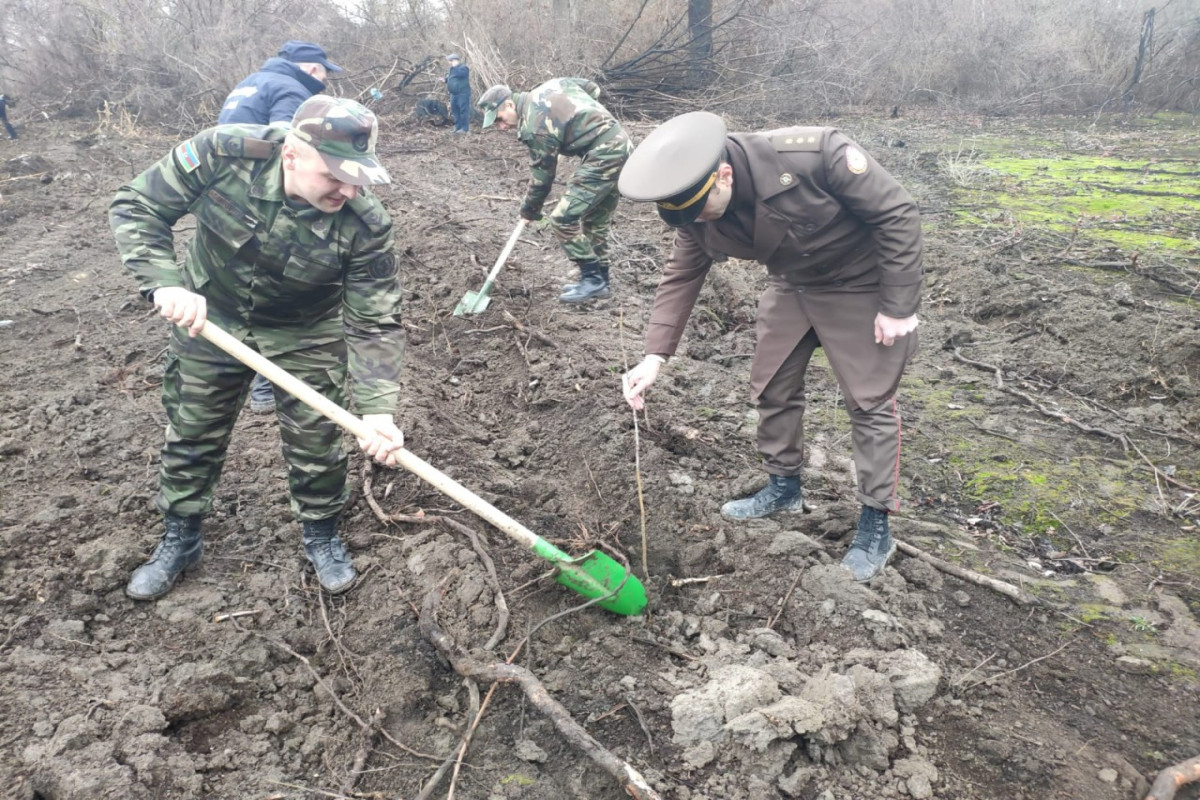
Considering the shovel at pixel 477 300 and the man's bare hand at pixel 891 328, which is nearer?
the man's bare hand at pixel 891 328

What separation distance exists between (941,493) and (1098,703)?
4.35ft

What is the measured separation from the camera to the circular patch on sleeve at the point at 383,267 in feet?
8.26

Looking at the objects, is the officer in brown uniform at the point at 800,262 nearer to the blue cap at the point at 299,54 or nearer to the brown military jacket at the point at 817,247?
the brown military jacket at the point at 817,247

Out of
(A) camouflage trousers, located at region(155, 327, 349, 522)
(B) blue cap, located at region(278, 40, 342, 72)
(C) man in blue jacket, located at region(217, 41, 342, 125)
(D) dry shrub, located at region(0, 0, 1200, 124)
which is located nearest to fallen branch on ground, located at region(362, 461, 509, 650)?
(A) camouflage trousers, located at region(155, 327, 349, 522)

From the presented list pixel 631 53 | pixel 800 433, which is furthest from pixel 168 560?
pixel 631 53

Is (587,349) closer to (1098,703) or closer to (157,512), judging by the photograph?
(157,512)

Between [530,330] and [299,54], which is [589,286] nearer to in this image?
[530,330]

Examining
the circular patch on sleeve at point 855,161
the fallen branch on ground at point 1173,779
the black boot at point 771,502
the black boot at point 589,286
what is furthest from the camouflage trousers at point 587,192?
→ the fallen branch on ground at point 1173,779

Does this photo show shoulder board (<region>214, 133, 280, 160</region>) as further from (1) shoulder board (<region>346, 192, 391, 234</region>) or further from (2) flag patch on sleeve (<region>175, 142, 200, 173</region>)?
(1) shoulder board (<region>346, 192, 391, 234</region>)

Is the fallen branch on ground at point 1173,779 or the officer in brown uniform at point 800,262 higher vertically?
Result: the officer in brown uniform at point 800,262

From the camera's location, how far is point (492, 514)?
262 cm

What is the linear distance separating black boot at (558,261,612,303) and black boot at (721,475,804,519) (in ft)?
9.49

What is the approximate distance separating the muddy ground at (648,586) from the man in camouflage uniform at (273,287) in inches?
15.6

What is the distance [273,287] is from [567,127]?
3.34 m
